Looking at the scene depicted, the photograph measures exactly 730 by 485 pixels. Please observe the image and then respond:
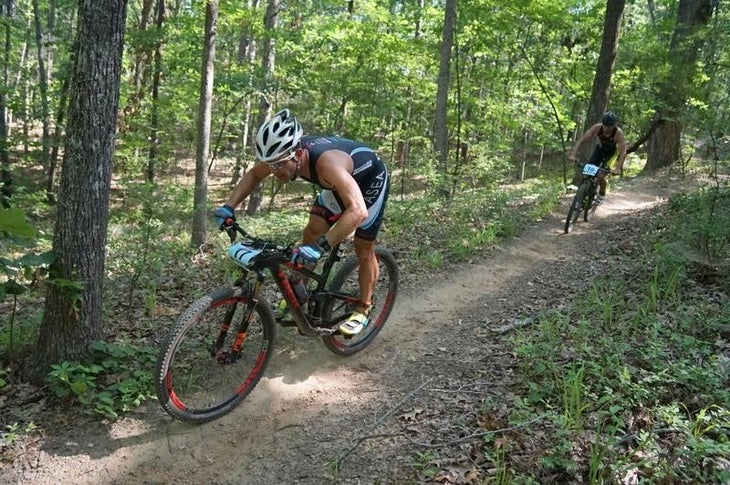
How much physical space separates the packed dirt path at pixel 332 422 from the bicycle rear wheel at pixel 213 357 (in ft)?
0.60

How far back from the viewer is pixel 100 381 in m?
4.46

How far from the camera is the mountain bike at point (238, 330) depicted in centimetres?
400

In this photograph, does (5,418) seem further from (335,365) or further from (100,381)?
(335,365)

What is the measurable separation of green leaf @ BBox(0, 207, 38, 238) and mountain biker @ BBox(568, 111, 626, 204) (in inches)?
349

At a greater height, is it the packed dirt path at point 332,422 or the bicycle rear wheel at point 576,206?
the bicycle rear wheel at point 576,206

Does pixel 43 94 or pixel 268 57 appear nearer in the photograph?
pixel 43 94

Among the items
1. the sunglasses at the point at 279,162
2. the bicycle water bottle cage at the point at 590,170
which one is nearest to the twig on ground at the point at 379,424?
the sunglasses at the point at 279,162

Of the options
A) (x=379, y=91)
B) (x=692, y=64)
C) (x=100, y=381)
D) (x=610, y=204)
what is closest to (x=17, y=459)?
(x=100, y=381)

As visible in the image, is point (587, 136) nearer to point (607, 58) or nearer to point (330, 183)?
point (607, 58)

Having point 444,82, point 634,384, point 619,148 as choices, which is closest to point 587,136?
point 619,148

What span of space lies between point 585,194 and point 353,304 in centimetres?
673

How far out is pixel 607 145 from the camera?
977cm

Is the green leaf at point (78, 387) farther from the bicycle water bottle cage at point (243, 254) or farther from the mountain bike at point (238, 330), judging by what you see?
the bicycle water bottle cage at point (243, 254)

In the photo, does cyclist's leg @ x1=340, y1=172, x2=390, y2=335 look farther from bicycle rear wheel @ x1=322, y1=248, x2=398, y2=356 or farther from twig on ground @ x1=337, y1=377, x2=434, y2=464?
twig on ground @ x1=337, y1=377, x2=434, y2=464
